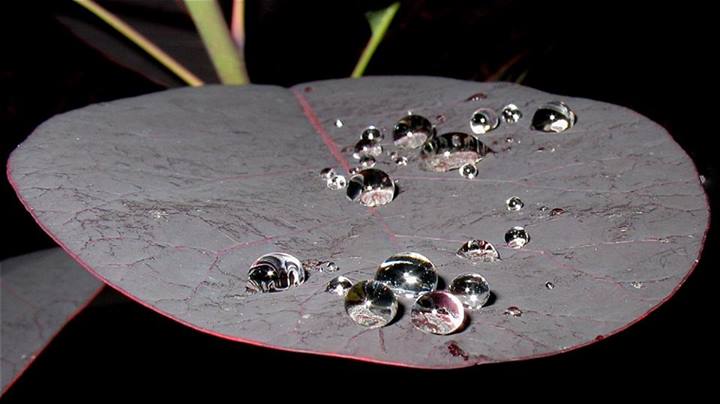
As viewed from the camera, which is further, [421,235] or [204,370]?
[204,370]

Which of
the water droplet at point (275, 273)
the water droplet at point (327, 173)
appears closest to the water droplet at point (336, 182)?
the water droplet at point (327, 173)

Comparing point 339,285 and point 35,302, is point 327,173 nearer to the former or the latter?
point 339,285

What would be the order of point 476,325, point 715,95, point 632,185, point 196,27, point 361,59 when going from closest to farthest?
point 476,325 → point 632,185 → point 196,27 → point 361,59 → point 715,95

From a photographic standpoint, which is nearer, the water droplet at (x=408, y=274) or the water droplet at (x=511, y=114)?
the water droplet at (x=408, y=274)

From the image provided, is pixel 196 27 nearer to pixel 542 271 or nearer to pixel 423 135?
pixel 423 135

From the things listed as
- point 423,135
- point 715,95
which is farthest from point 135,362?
point 715,95

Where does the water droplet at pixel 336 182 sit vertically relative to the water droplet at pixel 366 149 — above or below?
below

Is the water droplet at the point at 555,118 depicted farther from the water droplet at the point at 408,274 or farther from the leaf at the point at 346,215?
the water droplet at the point at 408,274

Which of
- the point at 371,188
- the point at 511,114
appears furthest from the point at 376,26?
the point at 371,188
